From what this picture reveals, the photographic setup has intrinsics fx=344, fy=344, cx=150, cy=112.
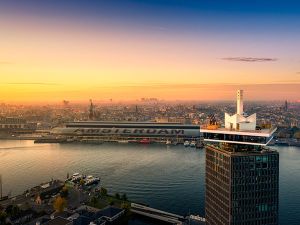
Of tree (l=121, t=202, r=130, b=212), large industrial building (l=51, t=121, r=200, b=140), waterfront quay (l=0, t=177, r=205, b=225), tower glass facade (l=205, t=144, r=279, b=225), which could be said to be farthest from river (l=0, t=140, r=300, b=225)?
tower glass facade (l=205, t=144, r=279, b=225)

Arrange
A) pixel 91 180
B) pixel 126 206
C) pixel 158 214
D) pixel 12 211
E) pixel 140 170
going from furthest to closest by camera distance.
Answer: pixel 140 170
pixel 91 180
pixel 126 206
pixel 158 214
pixel 12 211

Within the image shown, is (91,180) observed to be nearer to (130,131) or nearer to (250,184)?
(250,184)

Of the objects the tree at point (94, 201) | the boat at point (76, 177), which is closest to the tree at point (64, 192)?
the tree at point (94, 201)

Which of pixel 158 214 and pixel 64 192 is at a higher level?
pixel 64 192

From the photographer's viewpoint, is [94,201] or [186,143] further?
[186,143]

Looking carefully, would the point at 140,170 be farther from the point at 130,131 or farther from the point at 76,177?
the point at 130,131

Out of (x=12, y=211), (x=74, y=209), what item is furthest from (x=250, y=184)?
(x=12, y=211)

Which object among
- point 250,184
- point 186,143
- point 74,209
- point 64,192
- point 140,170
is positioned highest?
point 250,184

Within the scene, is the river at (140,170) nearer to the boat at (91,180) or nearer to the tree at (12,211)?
the boat at (91,180)

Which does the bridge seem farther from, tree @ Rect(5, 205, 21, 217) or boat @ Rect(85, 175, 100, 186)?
tree @ Rect(5, 205, 21, 217)

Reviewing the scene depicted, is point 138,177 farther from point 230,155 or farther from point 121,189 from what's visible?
point 230,155

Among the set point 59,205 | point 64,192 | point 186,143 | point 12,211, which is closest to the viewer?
point 12,211
